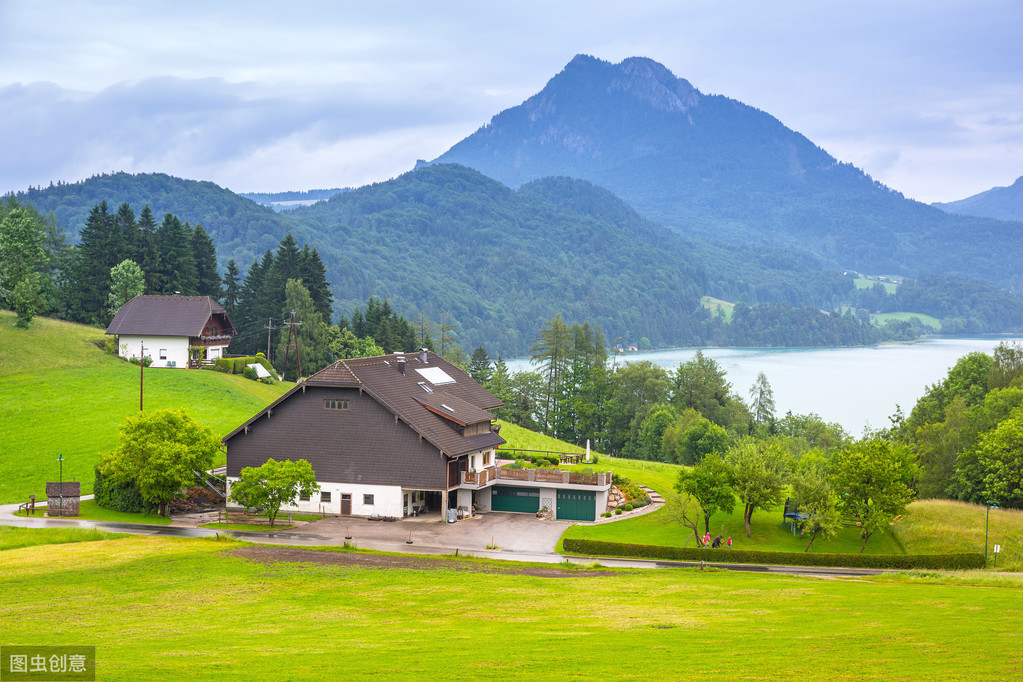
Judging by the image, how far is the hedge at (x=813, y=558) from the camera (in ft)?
146

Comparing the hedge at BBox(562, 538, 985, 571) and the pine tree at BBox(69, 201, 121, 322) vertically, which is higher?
the pine tree at BBox(69, 201, 121, 322)

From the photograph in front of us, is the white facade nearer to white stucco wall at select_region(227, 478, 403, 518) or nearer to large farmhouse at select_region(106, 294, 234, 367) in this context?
large farmhouse at select_region(106, 294, 234, 367)

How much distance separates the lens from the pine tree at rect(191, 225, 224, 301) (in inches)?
4377

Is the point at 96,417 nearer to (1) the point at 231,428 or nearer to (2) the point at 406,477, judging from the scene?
(1) the point at 231,428

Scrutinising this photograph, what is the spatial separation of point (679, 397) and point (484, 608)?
311ft

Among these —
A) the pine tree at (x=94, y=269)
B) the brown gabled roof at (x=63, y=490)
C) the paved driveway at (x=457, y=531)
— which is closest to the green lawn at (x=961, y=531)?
the paved driveway at (x=457, y=531)

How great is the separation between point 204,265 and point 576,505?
2827 inches

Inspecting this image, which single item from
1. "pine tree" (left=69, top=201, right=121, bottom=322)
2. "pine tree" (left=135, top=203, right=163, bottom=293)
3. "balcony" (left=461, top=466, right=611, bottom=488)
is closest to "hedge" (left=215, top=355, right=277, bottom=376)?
"pine tree" (left=69, top=201, right=121, bottom=322)

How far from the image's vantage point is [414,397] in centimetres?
5822

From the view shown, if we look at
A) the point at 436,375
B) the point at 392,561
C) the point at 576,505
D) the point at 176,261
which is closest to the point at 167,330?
the point at 176,261

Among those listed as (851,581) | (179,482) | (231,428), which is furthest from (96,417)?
(851,581)

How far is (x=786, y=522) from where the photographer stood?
174 feet


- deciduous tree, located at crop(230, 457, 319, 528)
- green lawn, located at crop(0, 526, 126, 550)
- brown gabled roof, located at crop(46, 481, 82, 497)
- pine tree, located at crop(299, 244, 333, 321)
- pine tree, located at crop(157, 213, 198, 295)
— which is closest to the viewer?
green lawn, located at crop(0, 526, 126, 550)

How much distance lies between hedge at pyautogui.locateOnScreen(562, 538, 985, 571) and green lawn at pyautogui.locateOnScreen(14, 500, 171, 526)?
81.1 ft
